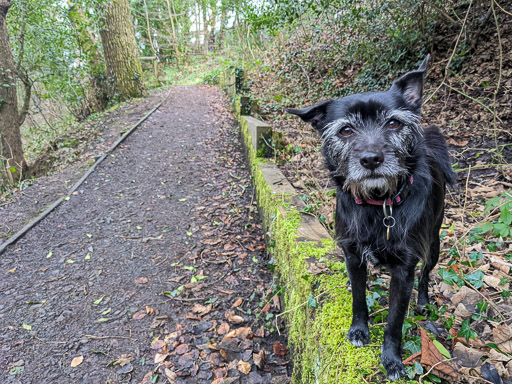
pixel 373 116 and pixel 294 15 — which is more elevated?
pixel 294 15

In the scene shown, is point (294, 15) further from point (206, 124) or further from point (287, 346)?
point (287, 346)

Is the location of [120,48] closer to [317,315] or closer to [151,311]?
[151,311]

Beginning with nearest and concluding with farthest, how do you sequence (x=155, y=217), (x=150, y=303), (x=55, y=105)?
1. (x=150, y=303)
2. (x=155, y=217)
3. (x=55, y=105)

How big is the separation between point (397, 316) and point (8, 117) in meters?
9.90

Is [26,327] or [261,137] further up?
[261,137]

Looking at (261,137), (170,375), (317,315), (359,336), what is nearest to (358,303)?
(359,336)

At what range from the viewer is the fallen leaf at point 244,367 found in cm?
274

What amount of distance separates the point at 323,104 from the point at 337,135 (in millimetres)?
262

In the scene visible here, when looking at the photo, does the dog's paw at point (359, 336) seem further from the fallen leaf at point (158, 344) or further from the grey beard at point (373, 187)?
the fallen leaf at point (158, 344)

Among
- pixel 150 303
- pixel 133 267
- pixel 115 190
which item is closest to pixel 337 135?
pixel 150 303

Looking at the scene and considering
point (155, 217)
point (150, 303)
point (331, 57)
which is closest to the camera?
point (150, 303)

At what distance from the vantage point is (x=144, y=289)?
3.83 m

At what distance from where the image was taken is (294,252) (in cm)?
293

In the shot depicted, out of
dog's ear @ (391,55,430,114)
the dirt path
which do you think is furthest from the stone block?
dog's ear @ (391,55,430,114)
